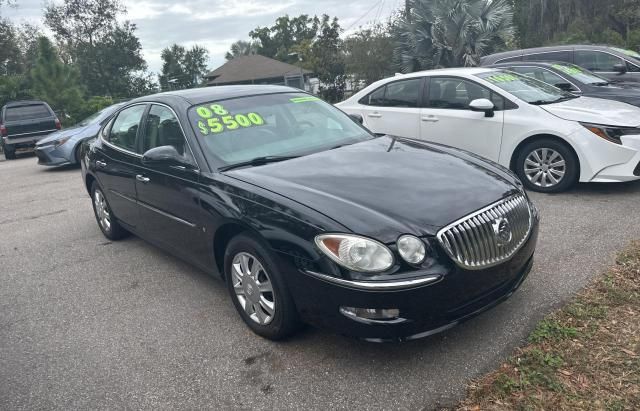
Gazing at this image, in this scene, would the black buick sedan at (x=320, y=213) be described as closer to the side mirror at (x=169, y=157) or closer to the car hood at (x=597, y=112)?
the side mirror at (x=169, y=157)

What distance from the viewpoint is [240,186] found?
11.1ft

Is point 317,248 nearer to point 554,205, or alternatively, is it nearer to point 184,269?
point 184,269

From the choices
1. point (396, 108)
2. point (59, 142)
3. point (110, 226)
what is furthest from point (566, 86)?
point (59, 142)

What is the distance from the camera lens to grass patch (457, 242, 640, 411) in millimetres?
2559

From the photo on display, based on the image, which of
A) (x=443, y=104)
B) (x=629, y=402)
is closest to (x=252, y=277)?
(x=629, y=402)

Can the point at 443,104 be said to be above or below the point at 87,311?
above

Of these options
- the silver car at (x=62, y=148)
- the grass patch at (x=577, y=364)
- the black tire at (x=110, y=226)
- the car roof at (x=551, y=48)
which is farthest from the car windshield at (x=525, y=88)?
the silver car at (x=62, y=148)

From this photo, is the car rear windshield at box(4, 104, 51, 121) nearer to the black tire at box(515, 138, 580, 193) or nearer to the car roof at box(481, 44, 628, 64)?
the car roof at box(481, 44, 628, 64)

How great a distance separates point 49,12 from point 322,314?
4159 cm

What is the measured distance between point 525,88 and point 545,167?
3.86 feet

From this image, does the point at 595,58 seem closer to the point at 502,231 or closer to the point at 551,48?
the point at 551,48

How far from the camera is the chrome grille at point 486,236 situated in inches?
112

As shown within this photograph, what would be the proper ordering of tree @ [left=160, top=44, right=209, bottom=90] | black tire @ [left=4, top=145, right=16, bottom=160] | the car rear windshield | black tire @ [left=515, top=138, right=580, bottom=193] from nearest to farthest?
black tire @ [left=515, top=138, right=580, bottom=193] < black tire @ [left=4, top=145, right=16, bottom=160] < the car rear windshield < tree @ [left=160, top=44, right=209, bottom=90]

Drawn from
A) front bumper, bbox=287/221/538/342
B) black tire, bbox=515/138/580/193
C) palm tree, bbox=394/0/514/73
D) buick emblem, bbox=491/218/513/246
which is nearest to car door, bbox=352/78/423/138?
black tire, bbox=515/138/580/193
